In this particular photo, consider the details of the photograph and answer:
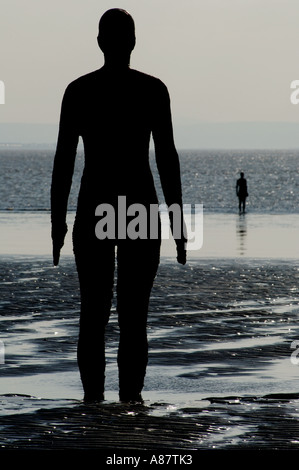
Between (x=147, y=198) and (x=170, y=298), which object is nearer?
(x=147, y=198)

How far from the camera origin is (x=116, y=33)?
21.3ft

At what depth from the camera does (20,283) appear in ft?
52.2

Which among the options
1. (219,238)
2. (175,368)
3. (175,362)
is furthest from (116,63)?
(219,238)

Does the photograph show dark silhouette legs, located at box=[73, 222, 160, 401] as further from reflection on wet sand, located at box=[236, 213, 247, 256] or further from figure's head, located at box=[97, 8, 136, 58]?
reflection on wet sand, located at box=[236, 213, 247, 256]

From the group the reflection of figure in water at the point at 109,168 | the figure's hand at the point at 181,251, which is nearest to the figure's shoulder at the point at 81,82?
the reflection of figure in water at the point at 109,168

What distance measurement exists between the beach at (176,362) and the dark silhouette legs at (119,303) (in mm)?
216

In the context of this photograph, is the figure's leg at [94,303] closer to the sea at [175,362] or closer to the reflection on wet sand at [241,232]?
the sea at [175,362]

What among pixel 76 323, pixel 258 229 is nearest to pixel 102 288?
pixel 76 323

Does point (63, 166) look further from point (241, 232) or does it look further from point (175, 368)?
point (241, 232)

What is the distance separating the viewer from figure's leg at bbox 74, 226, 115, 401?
6.51 metres

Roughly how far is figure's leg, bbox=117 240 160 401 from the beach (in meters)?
0.23

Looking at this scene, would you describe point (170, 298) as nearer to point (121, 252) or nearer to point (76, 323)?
point (76, 323)

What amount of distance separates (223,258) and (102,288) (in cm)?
1396

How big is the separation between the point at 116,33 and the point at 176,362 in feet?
10.7
